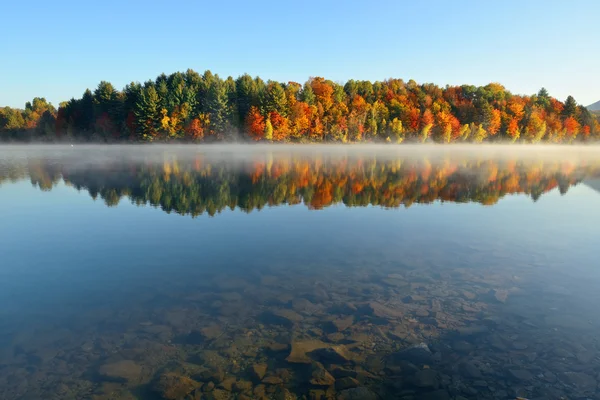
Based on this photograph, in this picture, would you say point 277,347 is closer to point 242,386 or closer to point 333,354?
point 333,354

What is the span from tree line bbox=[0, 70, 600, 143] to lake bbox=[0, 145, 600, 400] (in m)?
102

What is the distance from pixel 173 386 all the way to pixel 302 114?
12394cm

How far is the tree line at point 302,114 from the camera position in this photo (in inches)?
4673

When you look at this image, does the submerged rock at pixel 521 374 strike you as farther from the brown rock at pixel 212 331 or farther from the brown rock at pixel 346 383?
the brown rock at pixel 212 331

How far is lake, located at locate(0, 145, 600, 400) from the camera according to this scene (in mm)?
7289

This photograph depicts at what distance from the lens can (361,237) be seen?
57.1 ft

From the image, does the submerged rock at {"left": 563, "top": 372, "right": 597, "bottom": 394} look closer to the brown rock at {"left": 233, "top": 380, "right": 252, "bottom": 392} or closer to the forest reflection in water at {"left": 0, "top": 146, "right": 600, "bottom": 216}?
the brown rock at {"left": 233, "top": 380, "right": 252, "bottom": 392}

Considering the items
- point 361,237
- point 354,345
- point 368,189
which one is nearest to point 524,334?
point 354,345

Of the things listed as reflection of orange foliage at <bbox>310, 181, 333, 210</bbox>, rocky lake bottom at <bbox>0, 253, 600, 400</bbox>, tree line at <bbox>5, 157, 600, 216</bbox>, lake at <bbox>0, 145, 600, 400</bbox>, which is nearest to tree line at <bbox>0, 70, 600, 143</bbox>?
tree line at <bbox>5, 157, 600, 216</bbox>

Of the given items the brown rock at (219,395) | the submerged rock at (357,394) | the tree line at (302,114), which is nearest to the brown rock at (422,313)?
the submerged rock at (357,394)

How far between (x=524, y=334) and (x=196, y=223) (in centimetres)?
1610

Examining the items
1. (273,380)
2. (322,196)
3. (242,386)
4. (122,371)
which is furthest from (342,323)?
(322,196)

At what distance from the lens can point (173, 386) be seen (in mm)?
7051

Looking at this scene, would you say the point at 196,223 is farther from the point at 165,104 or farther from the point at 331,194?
the point at 165,104
